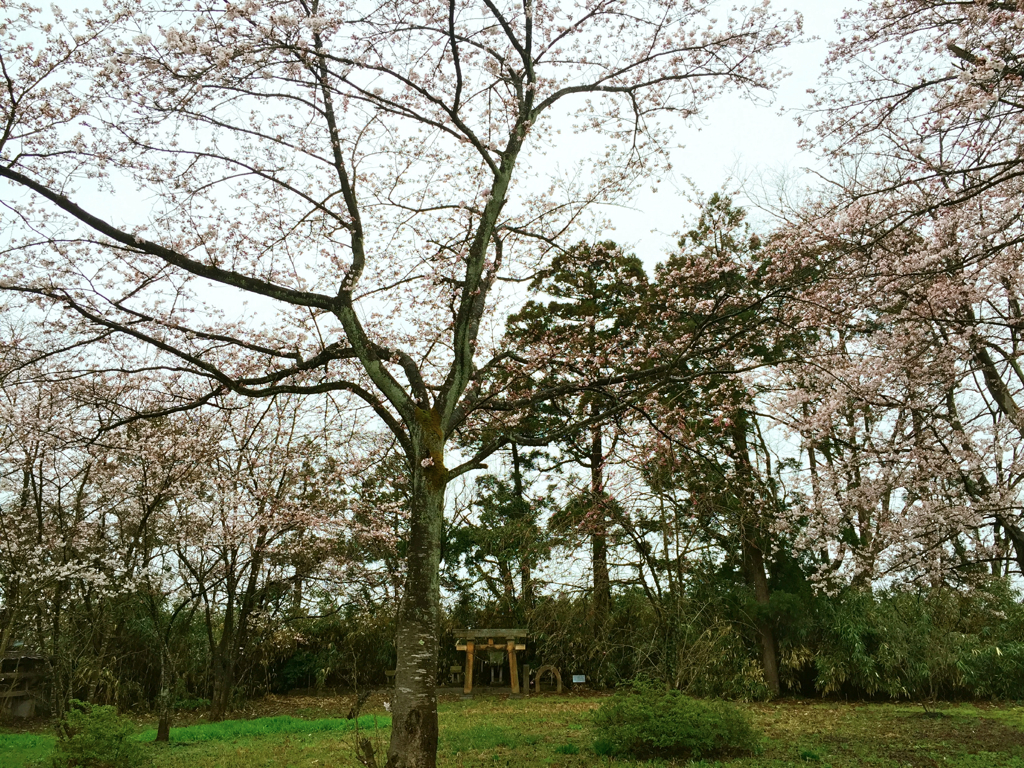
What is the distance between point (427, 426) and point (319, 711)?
8.52 m

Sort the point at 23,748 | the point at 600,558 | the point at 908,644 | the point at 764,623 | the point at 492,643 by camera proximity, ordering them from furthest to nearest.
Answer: the point at 492,643 → the point at 600,558 → the point at 764,623 → the point at 908,644 → the point at 23,748

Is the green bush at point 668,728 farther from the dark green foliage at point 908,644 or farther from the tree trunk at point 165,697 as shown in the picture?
the dark green foliage at point 908,644

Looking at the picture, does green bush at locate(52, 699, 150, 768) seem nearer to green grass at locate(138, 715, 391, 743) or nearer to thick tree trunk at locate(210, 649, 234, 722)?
green grass at locate(138, 715, 391, 743)

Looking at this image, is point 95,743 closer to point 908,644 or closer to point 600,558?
point 600,558

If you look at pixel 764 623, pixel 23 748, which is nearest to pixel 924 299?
pixel 764 623

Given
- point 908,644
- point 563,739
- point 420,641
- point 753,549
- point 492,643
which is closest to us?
point 420,641

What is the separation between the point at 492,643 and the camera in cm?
1313

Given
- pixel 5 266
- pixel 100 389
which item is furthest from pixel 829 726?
pixel 5 266

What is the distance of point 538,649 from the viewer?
1347cm

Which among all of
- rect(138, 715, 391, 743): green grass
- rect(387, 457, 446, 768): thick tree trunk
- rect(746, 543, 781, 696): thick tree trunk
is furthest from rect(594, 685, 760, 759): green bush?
rect(746, 543, 781, 696): thick tree trunk

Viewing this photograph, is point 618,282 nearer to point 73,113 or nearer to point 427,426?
point 427,426

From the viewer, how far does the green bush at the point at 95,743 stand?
536 centimetres

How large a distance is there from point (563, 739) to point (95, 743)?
439 cm

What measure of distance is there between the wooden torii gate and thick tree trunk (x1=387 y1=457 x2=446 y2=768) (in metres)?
7.83
